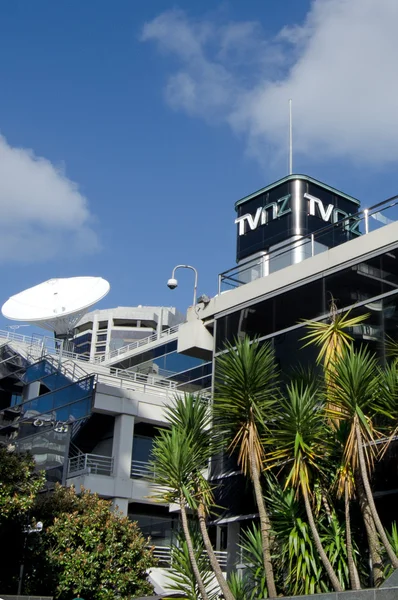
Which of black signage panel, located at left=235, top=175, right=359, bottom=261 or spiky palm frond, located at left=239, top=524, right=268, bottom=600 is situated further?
black signage panel, located at left=235, top=175, right=359, bottom=261

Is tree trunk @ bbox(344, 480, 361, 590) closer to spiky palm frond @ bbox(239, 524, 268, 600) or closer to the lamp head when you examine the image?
spiky palm frond @ bbox(239, 524, 268, 600)

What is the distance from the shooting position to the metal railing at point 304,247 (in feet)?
60.6

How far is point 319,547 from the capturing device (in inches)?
580

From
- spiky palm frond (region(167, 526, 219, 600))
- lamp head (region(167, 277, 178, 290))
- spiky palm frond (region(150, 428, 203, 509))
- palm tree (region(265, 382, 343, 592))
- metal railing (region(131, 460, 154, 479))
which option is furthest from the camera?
metal railing (region(131, 460, 154, 479))

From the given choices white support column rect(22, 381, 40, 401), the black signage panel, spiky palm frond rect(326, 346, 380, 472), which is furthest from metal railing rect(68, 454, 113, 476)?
spiky palm frond rect(326, 346, 380, 472)

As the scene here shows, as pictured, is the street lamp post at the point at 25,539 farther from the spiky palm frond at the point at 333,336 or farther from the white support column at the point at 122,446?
the white support column at the point at 122,446

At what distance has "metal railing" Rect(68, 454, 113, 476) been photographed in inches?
1316

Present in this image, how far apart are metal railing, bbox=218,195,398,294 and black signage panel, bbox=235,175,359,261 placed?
14.5 metres

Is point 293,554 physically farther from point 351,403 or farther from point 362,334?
point 362,334

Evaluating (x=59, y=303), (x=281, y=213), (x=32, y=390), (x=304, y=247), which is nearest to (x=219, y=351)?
(x=304, y=247)

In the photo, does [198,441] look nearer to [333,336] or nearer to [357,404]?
[333,336]

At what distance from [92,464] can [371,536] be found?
67.2 ft

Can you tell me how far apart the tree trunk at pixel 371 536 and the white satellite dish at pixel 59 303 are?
30.7 meters

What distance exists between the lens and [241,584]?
16859 mm
